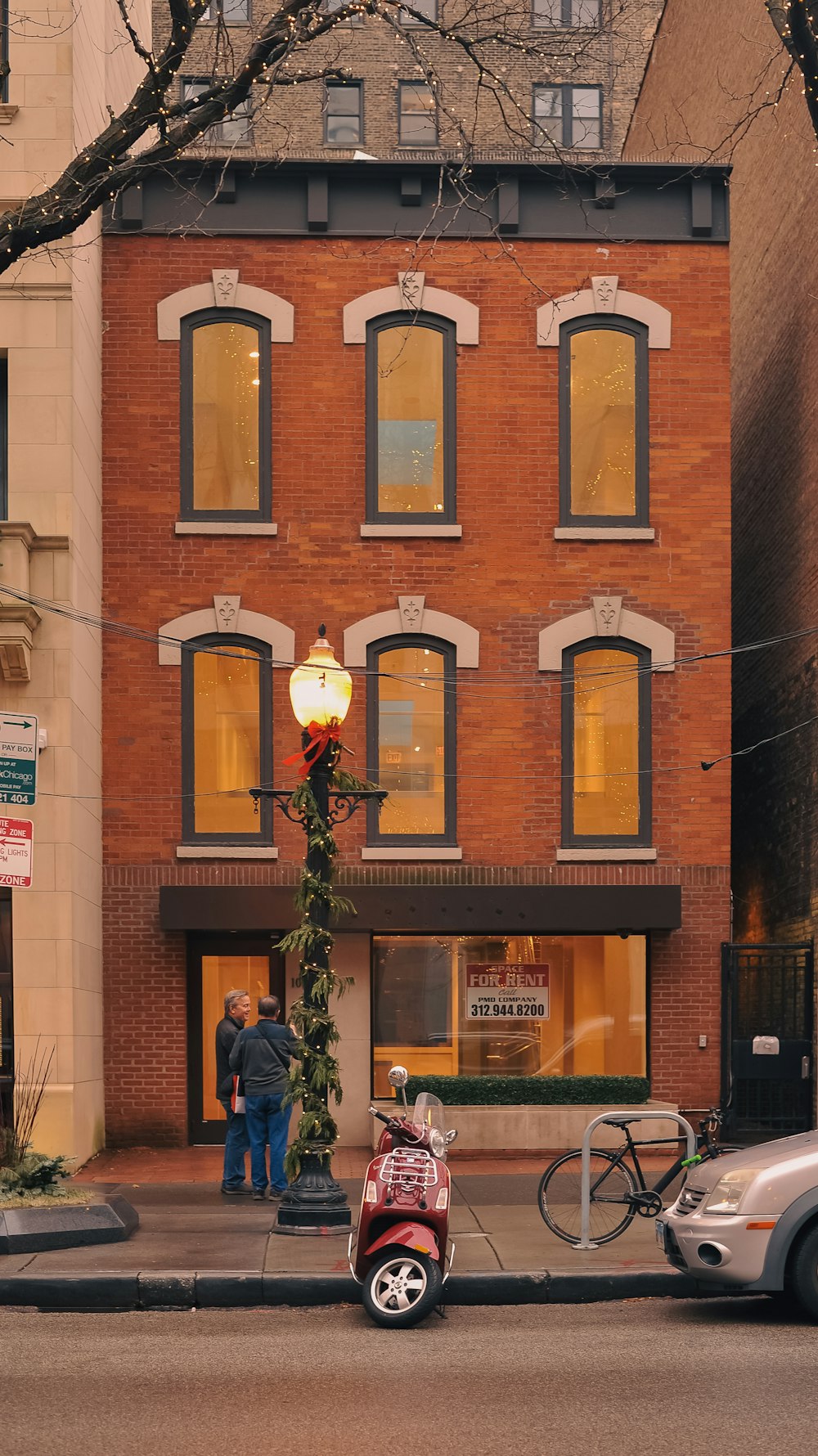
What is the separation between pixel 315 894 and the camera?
12570 mm

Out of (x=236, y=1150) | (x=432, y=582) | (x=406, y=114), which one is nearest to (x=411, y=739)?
(x=432, y=582)

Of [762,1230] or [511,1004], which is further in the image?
[511,1004]

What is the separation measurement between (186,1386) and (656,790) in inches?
454

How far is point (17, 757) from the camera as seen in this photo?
39.3 ft

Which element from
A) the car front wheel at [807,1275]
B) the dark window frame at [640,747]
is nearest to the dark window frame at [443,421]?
the dark window frame at [640,747]

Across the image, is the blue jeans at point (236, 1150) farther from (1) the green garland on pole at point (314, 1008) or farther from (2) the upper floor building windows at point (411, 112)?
(2) the upper floor building windows at point (411, 112)

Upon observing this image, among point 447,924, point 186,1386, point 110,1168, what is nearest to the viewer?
point 186,1386

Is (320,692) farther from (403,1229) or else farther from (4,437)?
(4,437)

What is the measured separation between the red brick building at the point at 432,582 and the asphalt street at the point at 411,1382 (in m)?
8.33

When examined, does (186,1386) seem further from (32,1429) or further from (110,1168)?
(110,1168)

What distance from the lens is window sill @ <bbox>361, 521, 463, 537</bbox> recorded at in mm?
18344

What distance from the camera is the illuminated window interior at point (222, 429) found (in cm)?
1848

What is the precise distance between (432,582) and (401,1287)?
10.2 metres

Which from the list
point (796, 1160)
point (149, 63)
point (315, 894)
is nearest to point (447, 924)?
point (315, 894)
